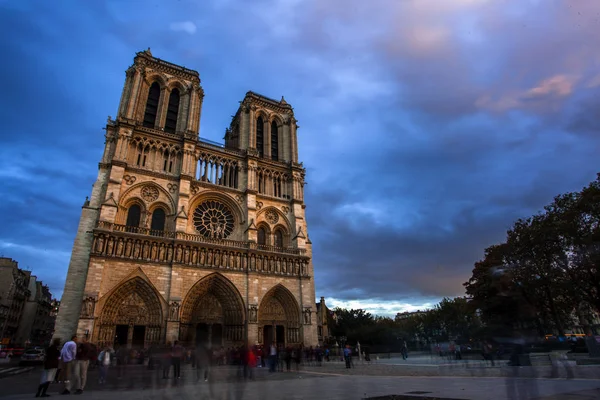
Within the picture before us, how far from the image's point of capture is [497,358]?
64.3ft

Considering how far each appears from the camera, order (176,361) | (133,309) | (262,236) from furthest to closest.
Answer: (262,236)
(133,309)
(176,361)

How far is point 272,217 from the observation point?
32.2 meters

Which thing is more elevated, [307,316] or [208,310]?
[208,310]

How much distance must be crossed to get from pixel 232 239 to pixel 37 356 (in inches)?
587

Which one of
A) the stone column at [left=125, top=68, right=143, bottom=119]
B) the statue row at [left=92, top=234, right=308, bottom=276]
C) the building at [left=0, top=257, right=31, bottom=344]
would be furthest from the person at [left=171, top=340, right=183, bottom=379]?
the building at [left=0, top=257, right=31, bottom=344]

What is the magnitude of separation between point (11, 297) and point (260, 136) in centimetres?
3548

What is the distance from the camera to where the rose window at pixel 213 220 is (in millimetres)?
28641

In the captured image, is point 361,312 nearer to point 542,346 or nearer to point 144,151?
point 542,346

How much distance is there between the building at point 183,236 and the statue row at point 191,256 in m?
0.07

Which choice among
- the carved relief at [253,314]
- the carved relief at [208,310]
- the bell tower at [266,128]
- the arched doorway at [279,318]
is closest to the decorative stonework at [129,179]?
the carved relief at [208,310]

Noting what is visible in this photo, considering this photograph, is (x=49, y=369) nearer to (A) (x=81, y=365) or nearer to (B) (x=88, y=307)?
(A) (x=81, y=365)

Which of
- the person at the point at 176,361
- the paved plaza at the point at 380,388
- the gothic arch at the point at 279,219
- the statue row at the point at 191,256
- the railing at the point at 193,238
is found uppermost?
the gothic arch at the point at 279,219

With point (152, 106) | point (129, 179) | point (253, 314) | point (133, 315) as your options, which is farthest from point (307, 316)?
point (152, 106)

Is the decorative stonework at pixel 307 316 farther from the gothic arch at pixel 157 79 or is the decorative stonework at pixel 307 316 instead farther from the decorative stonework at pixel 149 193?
the gothic arch at pixel 157 79
